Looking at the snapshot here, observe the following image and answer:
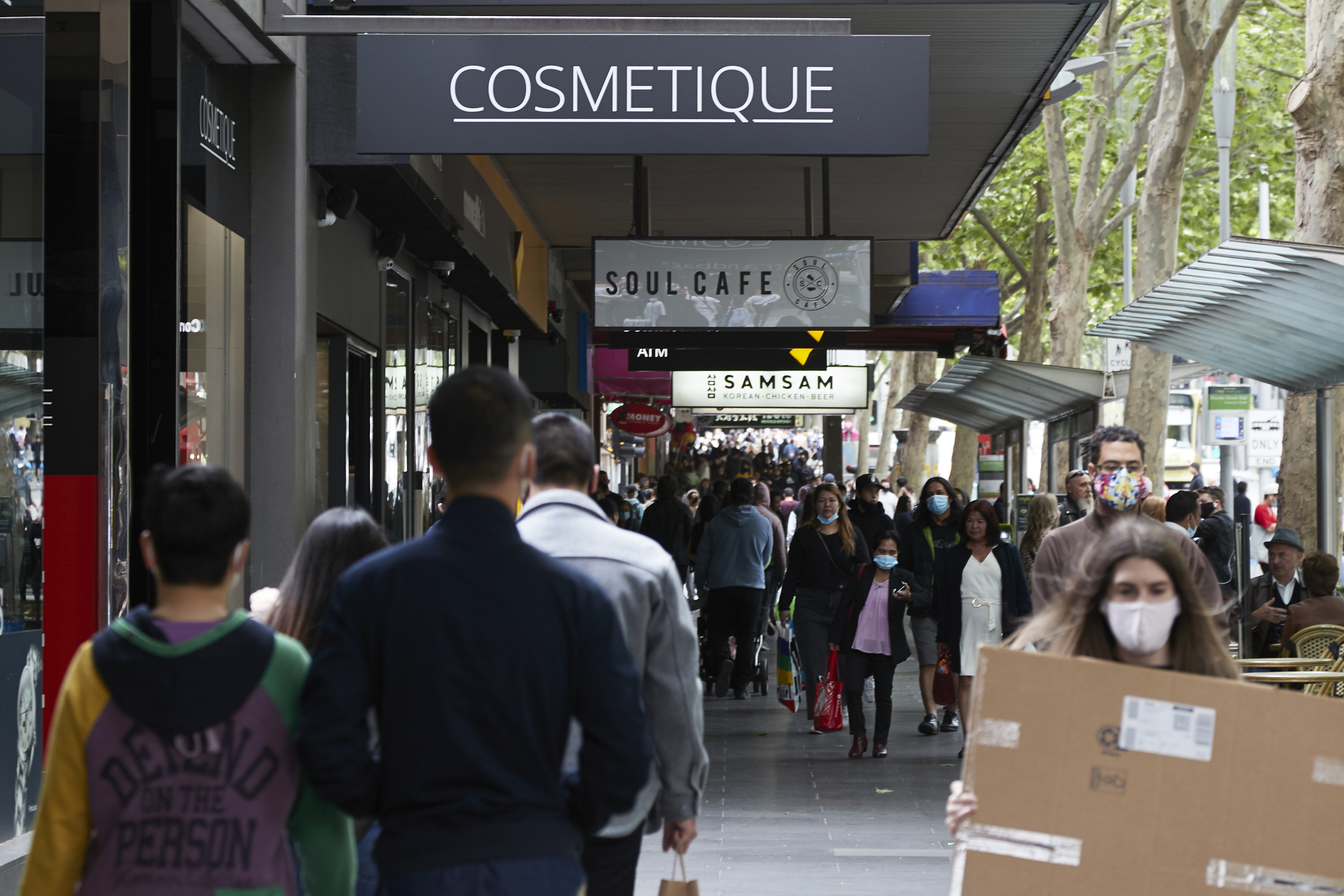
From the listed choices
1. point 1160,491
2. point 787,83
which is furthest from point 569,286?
point 787,83

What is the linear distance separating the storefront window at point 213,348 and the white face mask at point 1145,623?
4395 millimetres

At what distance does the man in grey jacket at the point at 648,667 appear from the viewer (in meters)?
3.58

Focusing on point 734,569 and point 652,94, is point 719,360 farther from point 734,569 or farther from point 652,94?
point 652,94

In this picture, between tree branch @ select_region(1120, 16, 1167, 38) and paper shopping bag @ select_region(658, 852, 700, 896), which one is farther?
tree branch @ select_region(1120, 16, 1167, 38)

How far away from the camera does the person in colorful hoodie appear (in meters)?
2.65

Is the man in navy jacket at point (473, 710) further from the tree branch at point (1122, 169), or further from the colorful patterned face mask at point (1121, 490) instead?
the tree branch at point (1122, 169)

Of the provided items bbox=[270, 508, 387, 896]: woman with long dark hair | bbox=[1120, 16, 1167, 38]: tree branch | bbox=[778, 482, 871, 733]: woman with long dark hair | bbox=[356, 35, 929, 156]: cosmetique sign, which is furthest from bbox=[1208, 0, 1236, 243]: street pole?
bbox=[270, 508, 387, 896]: woman with long dark hair

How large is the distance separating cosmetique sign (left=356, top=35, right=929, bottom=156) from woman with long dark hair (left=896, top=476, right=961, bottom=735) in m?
3.94

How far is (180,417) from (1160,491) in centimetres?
1314

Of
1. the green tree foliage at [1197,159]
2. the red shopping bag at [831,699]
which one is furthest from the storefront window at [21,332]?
the green tree foliage at [1197,159]

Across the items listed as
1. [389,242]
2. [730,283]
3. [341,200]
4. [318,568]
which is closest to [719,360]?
[730,283]

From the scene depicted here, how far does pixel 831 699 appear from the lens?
34.5 ft

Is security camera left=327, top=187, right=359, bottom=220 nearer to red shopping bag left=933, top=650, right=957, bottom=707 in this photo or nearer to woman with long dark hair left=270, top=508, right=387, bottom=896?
red shopping bag left=933, top=650, right=957, bottom=707

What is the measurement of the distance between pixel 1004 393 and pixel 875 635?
7100 mm
